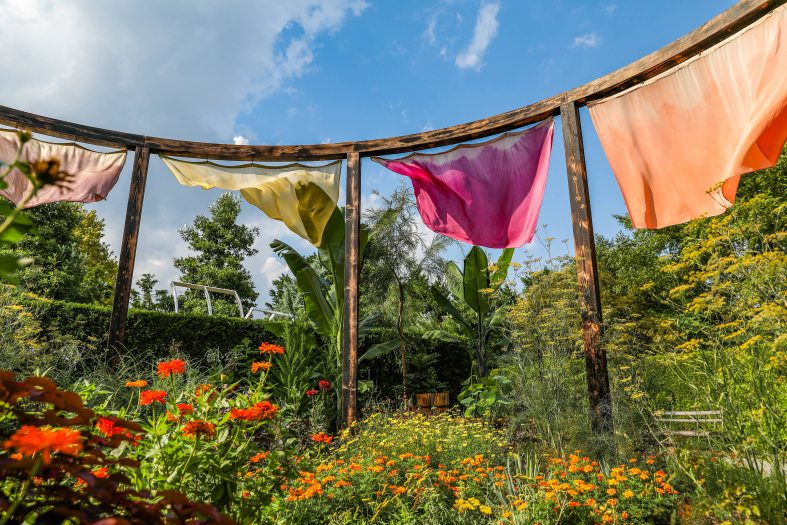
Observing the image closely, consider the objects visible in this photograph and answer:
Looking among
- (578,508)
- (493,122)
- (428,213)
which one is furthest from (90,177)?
(578,508)

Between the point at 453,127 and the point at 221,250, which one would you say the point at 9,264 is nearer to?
the point at 453,127

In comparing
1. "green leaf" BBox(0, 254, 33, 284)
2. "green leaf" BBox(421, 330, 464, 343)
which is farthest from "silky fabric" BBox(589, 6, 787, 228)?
"green leaf" BBox(421, 330, 464, 343)

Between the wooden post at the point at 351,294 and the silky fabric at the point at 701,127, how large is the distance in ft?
7.81

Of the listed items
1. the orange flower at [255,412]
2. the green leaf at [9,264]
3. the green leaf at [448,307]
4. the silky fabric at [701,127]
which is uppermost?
the silky fabric at [701,127]

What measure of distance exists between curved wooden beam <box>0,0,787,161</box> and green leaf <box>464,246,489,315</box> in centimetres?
305

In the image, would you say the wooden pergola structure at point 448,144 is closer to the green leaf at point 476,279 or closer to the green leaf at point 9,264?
the green leaf at point 476,279

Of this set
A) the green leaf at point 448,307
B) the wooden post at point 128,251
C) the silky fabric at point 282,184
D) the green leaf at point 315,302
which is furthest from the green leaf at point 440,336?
the wooden post at point 128,251

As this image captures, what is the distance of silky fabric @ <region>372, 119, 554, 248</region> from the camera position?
467cm

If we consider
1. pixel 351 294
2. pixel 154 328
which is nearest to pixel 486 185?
pixel 351 294

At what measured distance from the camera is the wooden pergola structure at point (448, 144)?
145 inches

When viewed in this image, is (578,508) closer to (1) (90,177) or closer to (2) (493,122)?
(2) (493,122)

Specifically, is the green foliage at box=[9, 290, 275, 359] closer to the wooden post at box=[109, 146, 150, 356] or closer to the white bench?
the wooden post at box=[109, 146, 150, 356]

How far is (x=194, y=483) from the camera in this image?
6.05 ft

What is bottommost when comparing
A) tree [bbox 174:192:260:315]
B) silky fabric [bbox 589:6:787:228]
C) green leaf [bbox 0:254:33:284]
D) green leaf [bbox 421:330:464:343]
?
green leaf [bbox 0:254:33:284]
